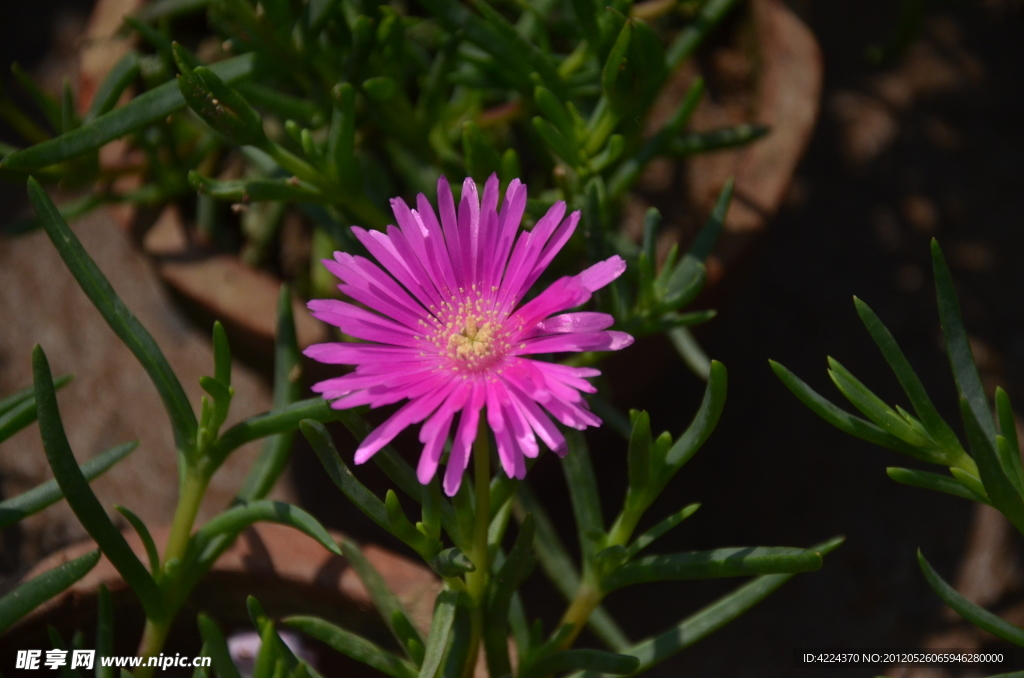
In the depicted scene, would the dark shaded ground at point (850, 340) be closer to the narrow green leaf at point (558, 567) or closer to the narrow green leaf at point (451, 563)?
the narrow green leaf at point (558, 567)

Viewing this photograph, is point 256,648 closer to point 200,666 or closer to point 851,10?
point 200,666

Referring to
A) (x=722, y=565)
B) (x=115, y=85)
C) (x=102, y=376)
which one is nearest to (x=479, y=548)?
(x=722, y=565)

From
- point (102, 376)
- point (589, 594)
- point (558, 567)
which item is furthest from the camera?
point (102, 376)

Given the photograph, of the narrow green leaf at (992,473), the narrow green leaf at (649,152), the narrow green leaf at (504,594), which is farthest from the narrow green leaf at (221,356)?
the narrow green leaf at (992,473)

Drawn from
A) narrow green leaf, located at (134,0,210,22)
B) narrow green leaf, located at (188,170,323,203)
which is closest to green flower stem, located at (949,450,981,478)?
narrow green leaf, located at (188,170,323,203)

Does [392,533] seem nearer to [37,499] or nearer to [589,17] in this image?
[37,499]

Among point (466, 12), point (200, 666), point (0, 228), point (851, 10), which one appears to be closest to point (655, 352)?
point (466, 12)
